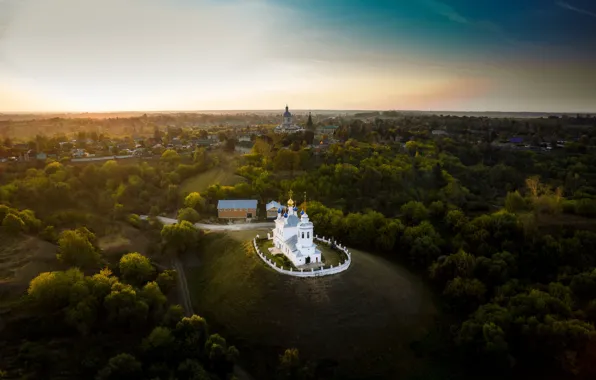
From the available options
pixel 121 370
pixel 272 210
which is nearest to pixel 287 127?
pixel 272 210

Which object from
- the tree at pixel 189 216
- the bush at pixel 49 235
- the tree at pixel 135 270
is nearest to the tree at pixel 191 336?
the tree at pixel 135 270

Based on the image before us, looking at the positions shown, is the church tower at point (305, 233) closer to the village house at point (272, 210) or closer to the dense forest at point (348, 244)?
the dense forest at point (348, 244)

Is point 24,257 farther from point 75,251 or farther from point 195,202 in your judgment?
point 195,202

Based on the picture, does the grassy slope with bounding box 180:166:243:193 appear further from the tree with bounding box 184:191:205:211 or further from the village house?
the village house

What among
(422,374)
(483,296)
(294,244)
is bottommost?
(422,374)

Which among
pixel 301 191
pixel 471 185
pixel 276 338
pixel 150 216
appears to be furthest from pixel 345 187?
pixel 276 338

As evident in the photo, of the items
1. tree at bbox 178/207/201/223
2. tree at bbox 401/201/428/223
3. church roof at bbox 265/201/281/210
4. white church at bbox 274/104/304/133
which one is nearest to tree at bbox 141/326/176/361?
tree at bbox 178/207/201/223

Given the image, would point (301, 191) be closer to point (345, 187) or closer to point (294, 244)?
point (345, 187)
